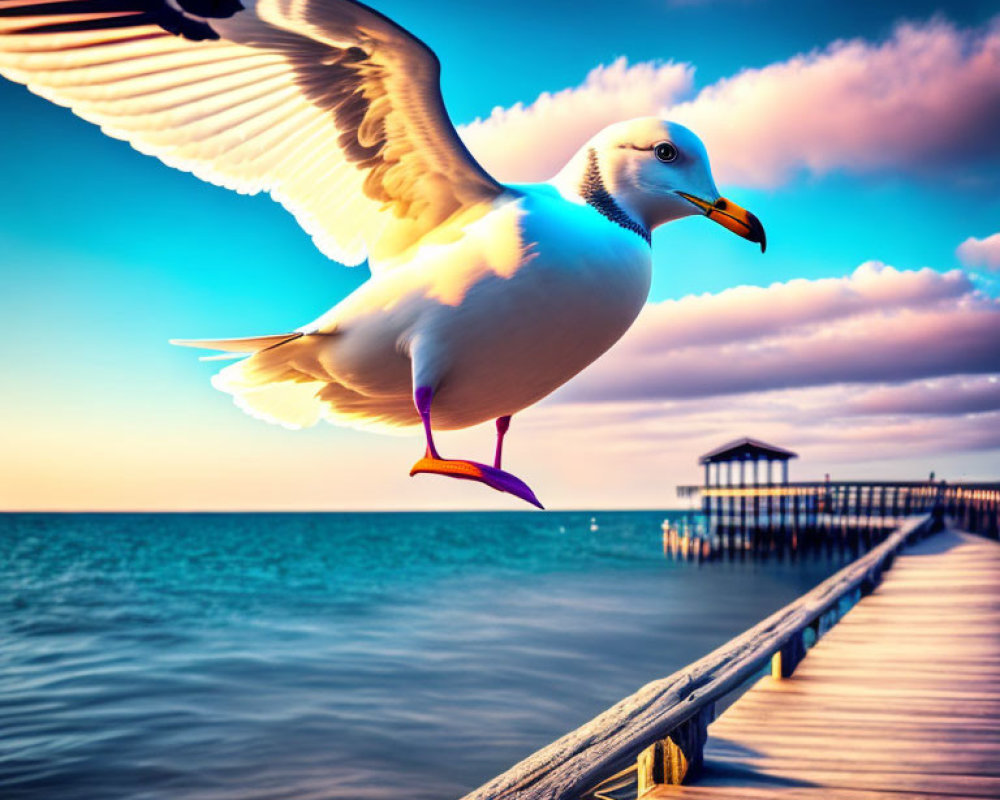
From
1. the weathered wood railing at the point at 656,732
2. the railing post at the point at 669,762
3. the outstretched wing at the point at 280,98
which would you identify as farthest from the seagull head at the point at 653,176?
the railing post at the point at 669,762

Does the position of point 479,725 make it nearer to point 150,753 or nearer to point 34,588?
point 150,753

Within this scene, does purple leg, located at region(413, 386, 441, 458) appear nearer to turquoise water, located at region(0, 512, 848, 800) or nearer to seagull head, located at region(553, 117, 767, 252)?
seagull head, located at region(553, 117, 767, 252)

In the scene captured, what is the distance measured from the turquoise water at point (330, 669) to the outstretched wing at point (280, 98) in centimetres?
976

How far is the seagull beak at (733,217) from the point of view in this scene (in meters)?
1.45

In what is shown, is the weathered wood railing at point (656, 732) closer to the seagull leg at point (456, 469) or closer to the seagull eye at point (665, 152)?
the seagull leg at point (456, 469)

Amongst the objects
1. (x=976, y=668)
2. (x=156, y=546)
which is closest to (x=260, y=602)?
(x=976, y=668)

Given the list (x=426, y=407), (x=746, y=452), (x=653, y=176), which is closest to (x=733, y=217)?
(x=653, y=176)

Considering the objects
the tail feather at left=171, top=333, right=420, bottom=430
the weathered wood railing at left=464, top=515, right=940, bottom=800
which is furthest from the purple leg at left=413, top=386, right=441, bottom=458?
the weathered wood railing at left=464, top=515, right=940, bottom=800

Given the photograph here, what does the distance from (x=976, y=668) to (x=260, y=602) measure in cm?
2786

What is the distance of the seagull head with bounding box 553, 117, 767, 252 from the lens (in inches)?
56.9

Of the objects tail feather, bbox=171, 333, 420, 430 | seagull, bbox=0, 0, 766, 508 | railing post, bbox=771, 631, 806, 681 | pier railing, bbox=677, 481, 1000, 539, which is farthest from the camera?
pier railing, bbox=677, 481, 1000, 539

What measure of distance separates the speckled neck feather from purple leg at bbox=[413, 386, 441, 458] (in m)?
0.42

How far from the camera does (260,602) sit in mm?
31672

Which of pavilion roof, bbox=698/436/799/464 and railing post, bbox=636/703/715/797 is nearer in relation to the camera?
railing post, bbox=636/703/715/797
